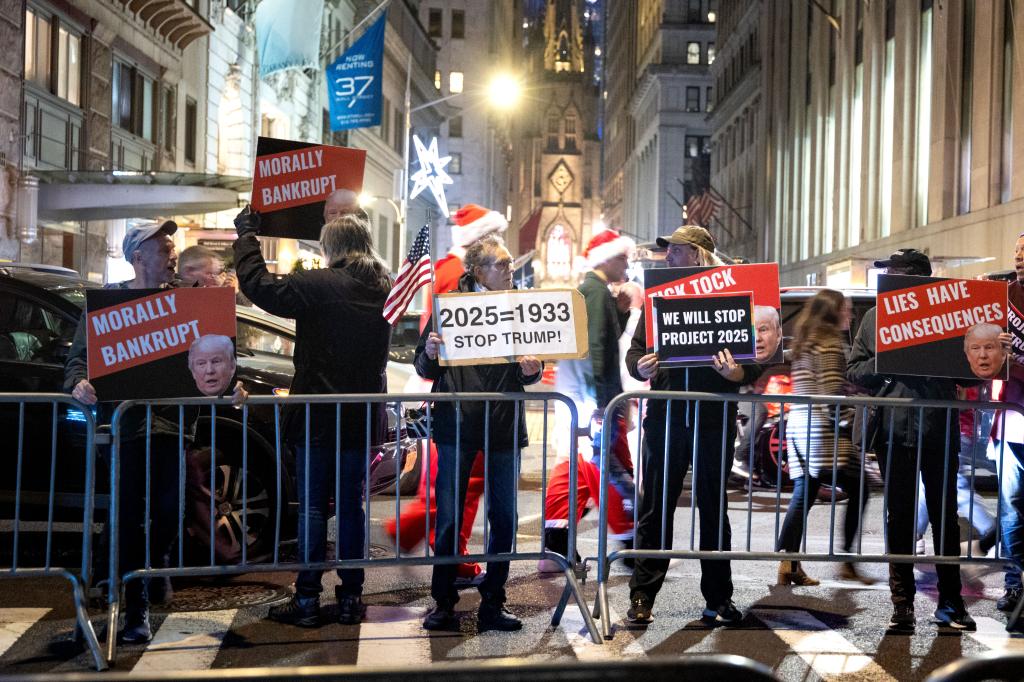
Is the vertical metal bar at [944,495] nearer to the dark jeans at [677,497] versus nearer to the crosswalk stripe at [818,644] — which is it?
the crosswalk stripe at [818,644]

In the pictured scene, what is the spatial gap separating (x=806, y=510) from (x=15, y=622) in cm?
428

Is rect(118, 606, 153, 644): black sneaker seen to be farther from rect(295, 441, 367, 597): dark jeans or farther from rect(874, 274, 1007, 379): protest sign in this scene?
rect(874, 274, 1007, 379): protest sign

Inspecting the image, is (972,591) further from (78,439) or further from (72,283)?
(72,283)

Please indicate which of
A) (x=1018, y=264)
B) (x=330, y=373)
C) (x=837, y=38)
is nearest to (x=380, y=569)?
(x=330, y=373)

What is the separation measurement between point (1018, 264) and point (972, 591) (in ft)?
6.52

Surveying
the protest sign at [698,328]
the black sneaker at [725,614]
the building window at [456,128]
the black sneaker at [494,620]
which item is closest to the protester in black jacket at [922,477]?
the black sneaker at [725,614]

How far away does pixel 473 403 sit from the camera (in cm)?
644

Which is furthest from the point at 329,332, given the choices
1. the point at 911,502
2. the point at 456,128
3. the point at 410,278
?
the point at 456,128

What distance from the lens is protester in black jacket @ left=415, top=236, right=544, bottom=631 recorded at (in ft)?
20.9

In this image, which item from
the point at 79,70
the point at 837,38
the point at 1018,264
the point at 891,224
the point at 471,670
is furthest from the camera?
the point at 837,38

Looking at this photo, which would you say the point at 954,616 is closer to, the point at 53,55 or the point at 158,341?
the point at 158,341

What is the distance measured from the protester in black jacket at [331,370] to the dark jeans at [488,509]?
1.31 feet

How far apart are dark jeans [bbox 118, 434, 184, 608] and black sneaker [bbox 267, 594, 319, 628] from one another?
0.70 metres

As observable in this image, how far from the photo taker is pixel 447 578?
654cm
